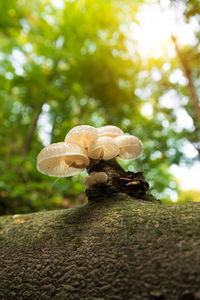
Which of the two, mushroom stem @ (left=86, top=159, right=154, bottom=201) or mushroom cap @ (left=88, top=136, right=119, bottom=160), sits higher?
mushroom cap @ (left=88, top=136, right=119, bottom=160)

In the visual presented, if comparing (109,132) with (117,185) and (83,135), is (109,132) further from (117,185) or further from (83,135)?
(117,185)

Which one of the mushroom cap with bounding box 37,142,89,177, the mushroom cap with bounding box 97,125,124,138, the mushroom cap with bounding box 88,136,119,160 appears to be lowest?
the mushroom cap with bounding box 37,142,89,177

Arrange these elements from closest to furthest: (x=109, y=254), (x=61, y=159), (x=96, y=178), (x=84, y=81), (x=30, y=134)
Answer: (x=109, y=254), (x=96, y=178), (x=61, y=159), (x=30, y=134), (x=84, y=81)

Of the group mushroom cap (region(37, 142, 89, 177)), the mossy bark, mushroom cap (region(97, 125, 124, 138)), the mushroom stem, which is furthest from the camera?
mushroom cap (region(97, 125, 124, 138))

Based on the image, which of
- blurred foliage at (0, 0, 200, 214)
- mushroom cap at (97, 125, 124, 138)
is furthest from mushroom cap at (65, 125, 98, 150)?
blurred foliage at (0, 0, 200, 214)

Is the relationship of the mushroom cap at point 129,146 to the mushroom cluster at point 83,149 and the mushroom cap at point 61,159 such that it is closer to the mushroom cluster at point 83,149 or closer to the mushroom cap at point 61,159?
the mushroom cluster at point 83,149

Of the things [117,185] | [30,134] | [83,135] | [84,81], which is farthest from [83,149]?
[84,81]

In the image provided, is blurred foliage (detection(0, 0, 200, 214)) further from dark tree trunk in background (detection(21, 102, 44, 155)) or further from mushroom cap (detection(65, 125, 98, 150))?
mushroom cap (detection(65, 125, 98, 150))

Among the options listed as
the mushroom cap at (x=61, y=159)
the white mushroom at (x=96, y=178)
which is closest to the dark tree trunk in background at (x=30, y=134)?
the mushroom cap at (x=61, y=159)
